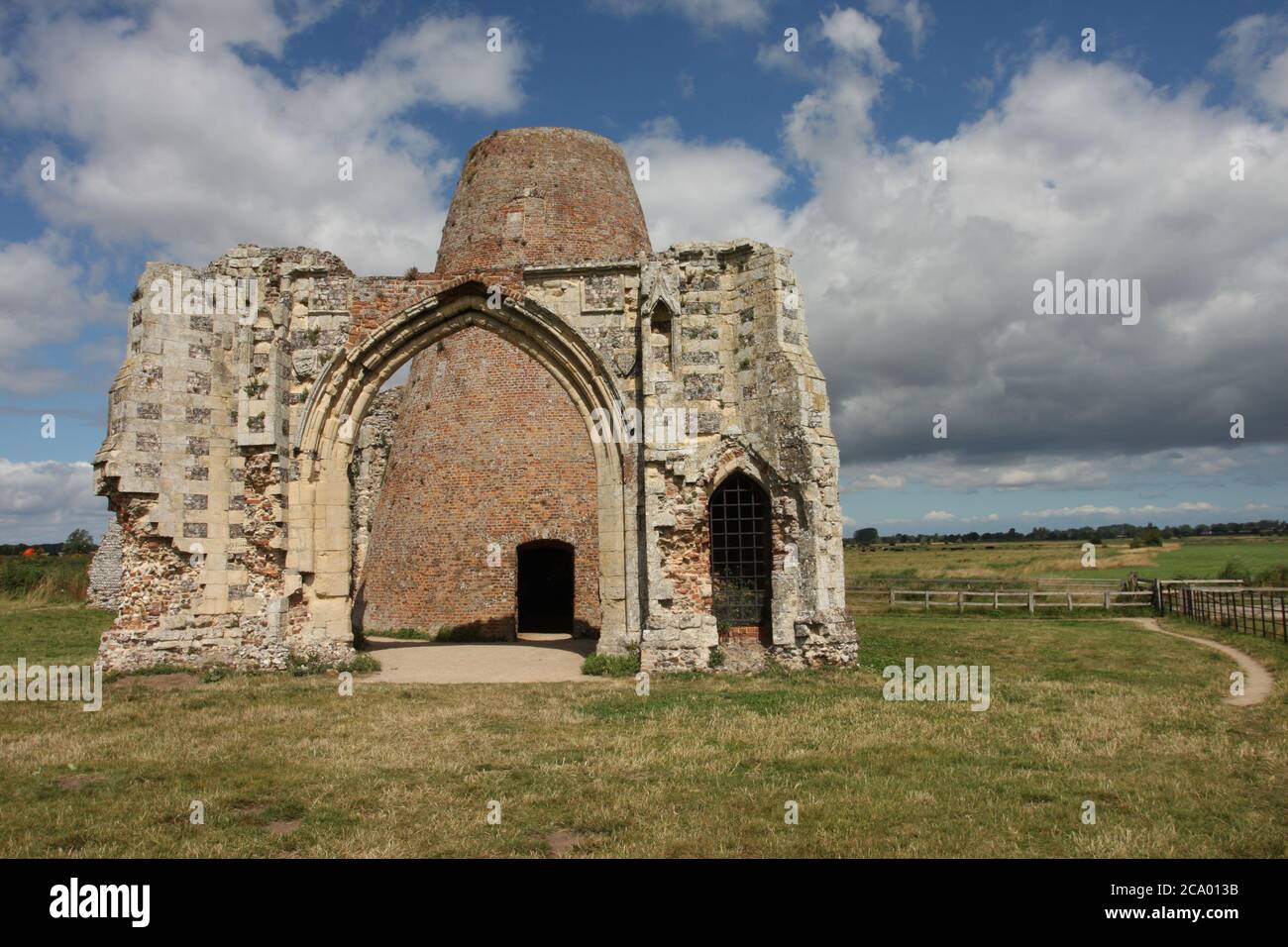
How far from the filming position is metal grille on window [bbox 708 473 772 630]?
12.6m

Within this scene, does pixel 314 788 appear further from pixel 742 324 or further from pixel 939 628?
pixel 939 628

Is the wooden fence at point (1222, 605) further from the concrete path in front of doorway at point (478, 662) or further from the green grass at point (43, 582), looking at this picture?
the green grass at point (43, 582)

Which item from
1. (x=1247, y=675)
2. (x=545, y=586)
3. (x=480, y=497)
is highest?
(x=480, y=497)

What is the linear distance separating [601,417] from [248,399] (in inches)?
211

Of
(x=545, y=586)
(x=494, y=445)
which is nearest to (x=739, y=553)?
Answer: (x=494, y=445)

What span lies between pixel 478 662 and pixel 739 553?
15.9 ft

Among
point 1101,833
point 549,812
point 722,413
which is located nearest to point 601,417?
point 722,413

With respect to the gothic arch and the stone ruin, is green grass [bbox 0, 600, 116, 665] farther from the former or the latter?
the gothic arch

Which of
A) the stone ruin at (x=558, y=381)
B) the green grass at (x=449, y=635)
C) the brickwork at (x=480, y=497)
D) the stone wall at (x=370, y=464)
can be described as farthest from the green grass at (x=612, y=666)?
the stone wall at (x=370, y=464)

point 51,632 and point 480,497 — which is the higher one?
point 480,497

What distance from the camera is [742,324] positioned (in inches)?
503

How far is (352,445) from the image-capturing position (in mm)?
14039

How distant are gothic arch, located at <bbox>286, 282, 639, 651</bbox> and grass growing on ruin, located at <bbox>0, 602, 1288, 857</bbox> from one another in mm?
2516

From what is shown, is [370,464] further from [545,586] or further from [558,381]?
[558,381]
